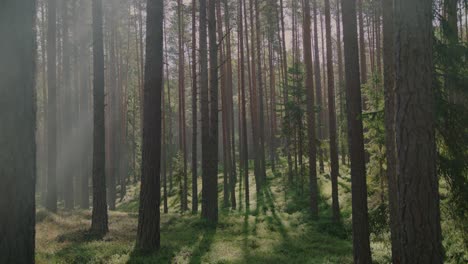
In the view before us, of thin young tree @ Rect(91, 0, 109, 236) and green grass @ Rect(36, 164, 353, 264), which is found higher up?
thin young tree @ Rect(91, 0, 109, 236)

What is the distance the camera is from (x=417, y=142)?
4.60m

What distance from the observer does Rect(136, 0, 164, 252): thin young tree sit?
893cm

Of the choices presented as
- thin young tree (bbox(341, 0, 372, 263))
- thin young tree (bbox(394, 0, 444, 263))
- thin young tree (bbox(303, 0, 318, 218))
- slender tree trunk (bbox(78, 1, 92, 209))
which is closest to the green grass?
thin young tree (bbox(303, 0, 318, 218))

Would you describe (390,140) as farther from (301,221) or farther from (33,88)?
(301,221)

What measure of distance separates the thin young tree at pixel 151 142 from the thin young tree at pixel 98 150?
11.2ft

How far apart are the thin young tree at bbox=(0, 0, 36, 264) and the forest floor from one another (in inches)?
190

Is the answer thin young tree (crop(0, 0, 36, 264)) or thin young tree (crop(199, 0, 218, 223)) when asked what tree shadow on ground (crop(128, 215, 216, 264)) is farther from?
thin young tree (crop(0, 0, 36, 264))

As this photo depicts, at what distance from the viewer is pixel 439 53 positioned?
26.4ft

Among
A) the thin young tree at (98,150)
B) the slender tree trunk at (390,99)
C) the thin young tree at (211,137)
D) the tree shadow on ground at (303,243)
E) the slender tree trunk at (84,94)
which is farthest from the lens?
the slender tree trunk at (84,94)

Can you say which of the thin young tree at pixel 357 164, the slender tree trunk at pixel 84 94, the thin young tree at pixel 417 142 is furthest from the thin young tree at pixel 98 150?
the slender tree trunk at pixel 84 94

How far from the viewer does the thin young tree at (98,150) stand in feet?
38.9

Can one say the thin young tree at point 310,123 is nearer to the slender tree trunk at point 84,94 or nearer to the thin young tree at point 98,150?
the thin young tree at point 98,150

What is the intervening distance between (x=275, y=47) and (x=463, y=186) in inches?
1049

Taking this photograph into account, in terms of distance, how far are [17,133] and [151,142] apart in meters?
5.47
